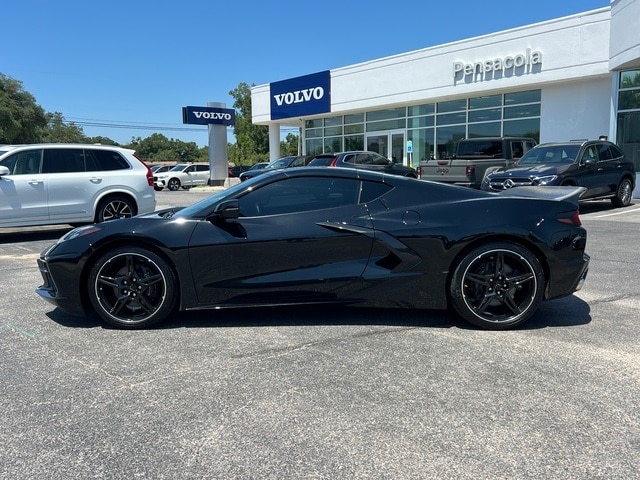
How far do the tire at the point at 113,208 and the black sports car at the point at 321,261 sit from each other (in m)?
6.00

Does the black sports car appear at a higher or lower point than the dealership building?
lower

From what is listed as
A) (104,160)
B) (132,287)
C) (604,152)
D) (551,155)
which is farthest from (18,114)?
(132,287)

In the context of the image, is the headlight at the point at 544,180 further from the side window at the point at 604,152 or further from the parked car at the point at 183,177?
the parked car at the point at 183,177

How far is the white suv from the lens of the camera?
939 centimetres

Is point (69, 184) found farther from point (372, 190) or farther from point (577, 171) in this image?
point (577, 171)

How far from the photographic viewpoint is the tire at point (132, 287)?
4.39 m

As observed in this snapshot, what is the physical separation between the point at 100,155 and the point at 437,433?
9.17m

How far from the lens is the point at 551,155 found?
42.3ft

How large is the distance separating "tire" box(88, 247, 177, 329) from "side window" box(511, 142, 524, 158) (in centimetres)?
1313

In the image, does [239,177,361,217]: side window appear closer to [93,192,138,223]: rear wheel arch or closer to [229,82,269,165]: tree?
[93,192,138,223]: rear wheel arch

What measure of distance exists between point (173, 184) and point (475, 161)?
21.3m

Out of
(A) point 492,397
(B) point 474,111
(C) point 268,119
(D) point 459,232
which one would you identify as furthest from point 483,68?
(A) point 492,397

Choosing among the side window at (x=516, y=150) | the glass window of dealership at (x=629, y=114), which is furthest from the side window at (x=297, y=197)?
the glass window of dealership at (x=629, y=114)

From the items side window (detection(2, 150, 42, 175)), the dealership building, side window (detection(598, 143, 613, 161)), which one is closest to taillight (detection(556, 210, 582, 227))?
side window (detection(2, 150, 42, 175))
